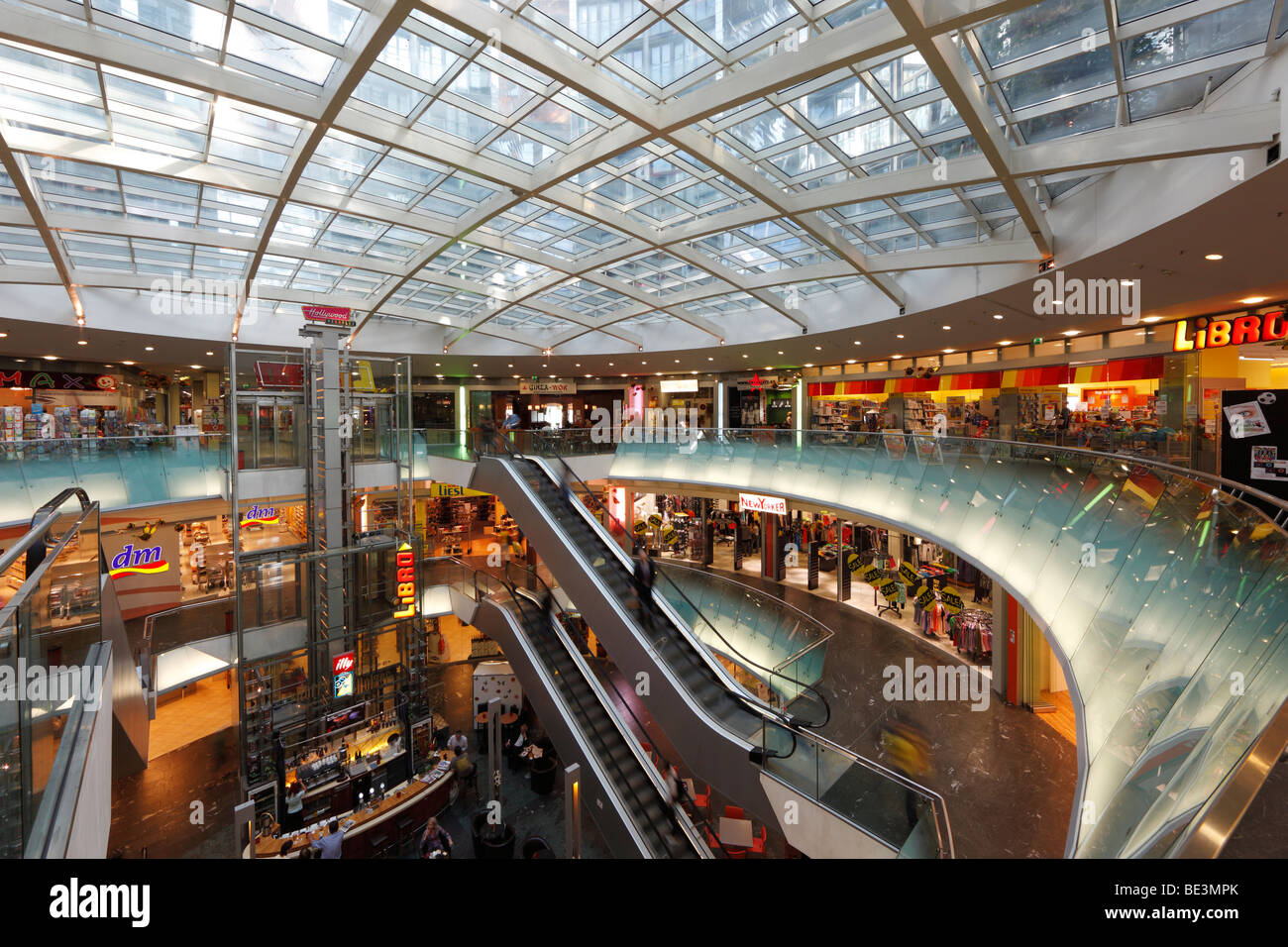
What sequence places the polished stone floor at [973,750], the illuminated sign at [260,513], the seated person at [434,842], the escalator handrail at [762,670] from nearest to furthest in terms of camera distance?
the polished stone floor at [973,750], the escalator handrail at [762,670], the seated person at [434,842], the illuminated sign at [260,513]

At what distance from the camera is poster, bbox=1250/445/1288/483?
7172 mm

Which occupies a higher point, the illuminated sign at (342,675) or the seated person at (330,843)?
the illuminated sign at (342,675)

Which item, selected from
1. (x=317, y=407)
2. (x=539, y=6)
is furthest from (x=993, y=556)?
(x=317, y=407)

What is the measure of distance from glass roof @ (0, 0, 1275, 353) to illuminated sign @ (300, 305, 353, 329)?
1.99m

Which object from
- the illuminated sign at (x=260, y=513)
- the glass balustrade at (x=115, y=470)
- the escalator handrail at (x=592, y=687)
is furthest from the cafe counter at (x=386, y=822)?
the illuminated sign at (x=260, y=513)

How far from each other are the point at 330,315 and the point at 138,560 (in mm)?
11143

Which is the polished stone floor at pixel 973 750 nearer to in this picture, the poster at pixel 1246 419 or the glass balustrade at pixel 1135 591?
the glass balustrade at pixel 1135 591

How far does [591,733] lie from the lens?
10.9 m

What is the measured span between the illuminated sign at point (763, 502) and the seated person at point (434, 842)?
1118 cm

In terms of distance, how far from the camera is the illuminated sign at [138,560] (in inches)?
620

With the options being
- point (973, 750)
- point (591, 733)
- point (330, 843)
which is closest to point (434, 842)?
point (330, 843)
